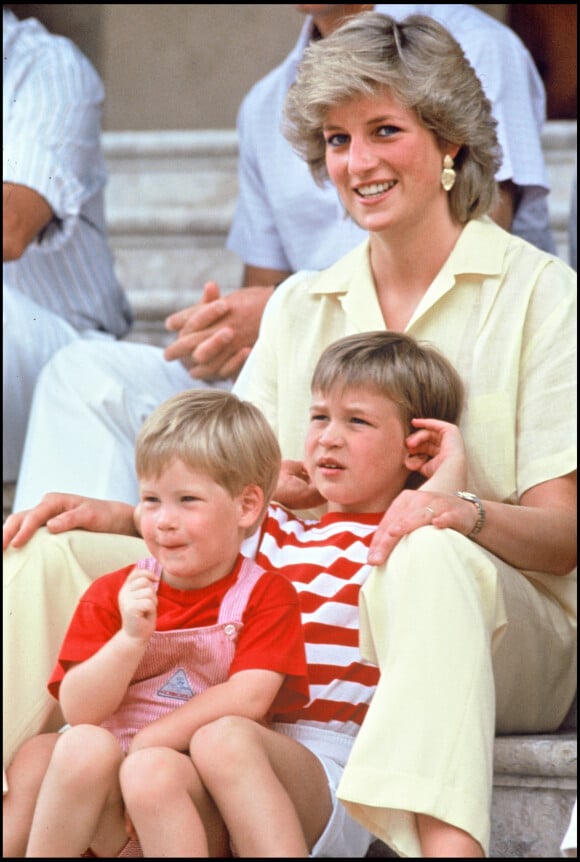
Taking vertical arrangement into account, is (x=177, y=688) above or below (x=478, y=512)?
below

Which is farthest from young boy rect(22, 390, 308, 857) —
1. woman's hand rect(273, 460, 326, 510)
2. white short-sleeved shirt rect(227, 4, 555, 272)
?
white short-sleeved shirt rect(227, 4, 555, 272)

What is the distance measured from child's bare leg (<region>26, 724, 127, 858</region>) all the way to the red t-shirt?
0.46 feet

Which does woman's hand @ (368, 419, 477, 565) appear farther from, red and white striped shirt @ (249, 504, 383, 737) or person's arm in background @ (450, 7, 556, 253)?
person's arm in background @ (450, 7, 556, 253)

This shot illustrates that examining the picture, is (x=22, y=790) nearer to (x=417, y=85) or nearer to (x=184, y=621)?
(x=184, y=621)

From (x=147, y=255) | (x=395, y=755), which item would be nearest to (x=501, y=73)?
(x=147, y=255)

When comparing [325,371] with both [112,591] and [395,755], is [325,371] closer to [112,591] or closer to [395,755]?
[112,591]

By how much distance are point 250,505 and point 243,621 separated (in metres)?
0.14

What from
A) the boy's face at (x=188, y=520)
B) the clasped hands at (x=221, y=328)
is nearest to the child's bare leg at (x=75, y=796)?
the boy's face at (x=188, y=520)

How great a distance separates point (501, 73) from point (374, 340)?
0.95 metres

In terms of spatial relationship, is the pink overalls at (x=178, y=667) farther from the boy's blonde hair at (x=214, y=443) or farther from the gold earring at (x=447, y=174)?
the gold earring at (x=447, y=174)

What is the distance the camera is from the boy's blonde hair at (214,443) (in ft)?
5.69

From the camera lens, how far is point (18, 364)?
284cm

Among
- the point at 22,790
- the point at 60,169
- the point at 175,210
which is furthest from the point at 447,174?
the point at 175,210

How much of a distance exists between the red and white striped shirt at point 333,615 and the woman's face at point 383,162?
45 centimetres
